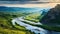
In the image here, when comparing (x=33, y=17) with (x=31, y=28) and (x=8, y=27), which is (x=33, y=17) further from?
(x=8, y=27)

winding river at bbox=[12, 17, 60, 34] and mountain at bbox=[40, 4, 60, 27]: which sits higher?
mountain at bbox=[40, 4, 60, 27]

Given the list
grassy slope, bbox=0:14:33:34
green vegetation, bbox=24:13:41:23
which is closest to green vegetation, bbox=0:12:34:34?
grassy slope, bbox=0:14:33:34

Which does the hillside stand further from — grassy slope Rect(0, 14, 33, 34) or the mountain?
grassy slope Rect(0, 14, 33, 34)

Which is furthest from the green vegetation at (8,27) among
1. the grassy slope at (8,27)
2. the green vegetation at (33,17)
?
the green vegetation at (33,17)

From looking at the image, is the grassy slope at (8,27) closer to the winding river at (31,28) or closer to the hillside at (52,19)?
the winding river at (31,28)

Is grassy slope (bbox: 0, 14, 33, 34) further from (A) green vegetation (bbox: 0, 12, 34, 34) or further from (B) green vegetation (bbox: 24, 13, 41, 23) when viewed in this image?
(B) green vegetation (bbox: 24, 13, 41, 23)

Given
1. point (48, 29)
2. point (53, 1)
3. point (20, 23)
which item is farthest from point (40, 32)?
point (53, 1)

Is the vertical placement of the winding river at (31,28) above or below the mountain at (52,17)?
below
